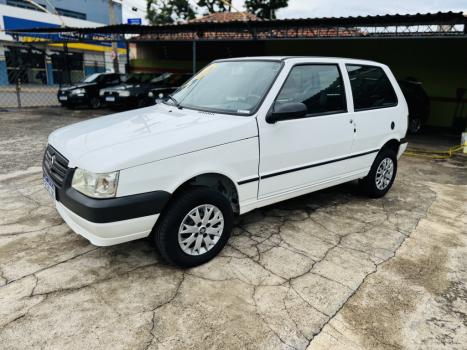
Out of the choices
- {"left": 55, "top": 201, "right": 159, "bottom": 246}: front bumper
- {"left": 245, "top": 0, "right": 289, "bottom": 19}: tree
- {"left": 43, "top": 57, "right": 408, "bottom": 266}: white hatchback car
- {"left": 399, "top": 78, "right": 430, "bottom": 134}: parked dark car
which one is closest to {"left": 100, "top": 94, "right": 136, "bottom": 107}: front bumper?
{"left": 399, "top": 78, "right": 430, "bottom": 134}: parked dark car

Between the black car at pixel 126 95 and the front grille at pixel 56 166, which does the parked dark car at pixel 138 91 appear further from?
the front grille at pixel 56 166

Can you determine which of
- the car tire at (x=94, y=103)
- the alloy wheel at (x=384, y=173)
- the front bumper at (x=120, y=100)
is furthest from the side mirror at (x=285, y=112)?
the car tire at (x=94, y=103)

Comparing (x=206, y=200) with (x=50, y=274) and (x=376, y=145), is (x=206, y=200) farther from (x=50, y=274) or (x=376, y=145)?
(x=376, y=145)

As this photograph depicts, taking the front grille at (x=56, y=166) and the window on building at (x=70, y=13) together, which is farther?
the window on building at (x=70, y=13)

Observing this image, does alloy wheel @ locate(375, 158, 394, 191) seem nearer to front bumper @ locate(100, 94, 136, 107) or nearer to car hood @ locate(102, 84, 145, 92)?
front bumper @ locate(100, 94, 136, 107)

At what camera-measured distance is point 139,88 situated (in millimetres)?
13664

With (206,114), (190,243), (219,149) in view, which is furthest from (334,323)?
(206,114)

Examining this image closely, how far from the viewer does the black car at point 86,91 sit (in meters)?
14.1

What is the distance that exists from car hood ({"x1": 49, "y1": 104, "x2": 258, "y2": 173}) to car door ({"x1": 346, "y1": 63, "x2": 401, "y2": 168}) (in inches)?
65.8

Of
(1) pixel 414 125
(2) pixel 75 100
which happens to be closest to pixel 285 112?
(1) pixel 414 125

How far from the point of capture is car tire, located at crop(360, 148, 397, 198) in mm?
4777

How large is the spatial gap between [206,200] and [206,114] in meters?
0.89

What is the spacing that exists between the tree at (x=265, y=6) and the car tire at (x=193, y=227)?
3608cm

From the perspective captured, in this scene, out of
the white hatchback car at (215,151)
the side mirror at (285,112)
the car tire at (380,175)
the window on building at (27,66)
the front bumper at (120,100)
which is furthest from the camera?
the window on building at (27,66)
